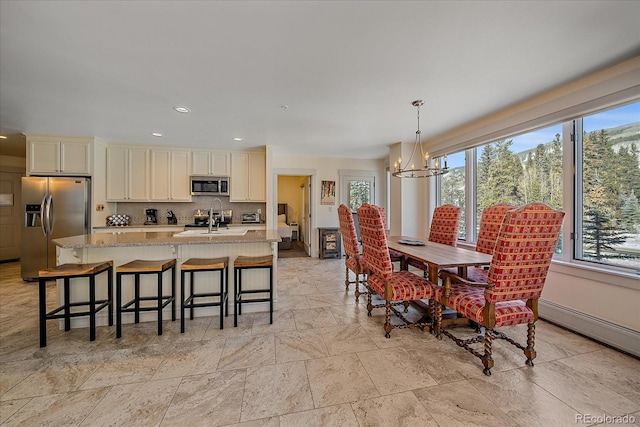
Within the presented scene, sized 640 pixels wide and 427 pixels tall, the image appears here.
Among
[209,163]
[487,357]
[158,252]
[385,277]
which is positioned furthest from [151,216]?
[487,357]

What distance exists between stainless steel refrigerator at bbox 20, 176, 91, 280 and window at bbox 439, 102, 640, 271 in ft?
21.4

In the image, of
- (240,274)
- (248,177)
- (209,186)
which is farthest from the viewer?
(248,177)

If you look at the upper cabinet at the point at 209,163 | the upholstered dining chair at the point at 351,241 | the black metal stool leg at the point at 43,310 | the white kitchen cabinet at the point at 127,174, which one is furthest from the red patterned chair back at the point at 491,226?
the white kitchen cabinet at the point at 127,174

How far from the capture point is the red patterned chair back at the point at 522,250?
167 centimetres

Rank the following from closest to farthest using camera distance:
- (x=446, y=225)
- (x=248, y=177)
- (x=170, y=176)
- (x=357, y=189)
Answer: (x=446, y=225) → (x=170, y=176) → (x=248, y=177) → (x=357, y=189)

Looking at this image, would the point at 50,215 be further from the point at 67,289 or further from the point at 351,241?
the point at 351,241

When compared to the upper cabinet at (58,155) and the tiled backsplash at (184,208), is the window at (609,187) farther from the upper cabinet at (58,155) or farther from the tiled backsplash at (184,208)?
the upper cabinet at (58,155)

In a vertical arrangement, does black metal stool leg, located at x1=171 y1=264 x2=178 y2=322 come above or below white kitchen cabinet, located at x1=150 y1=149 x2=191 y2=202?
below

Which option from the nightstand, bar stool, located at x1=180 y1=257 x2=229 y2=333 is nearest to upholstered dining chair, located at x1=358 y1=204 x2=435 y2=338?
bar stool, located at x1=180 y1=257 x2=229 y2=333

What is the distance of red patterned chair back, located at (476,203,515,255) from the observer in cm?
285

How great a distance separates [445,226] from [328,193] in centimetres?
289

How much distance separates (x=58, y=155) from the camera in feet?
13.3

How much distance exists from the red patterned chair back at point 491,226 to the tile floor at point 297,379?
0.92 m

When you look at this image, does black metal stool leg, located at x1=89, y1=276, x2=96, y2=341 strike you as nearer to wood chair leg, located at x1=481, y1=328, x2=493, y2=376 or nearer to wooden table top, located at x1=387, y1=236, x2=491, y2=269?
wooden table top, located at x1=387, y1=236, x2=491, y2=269
